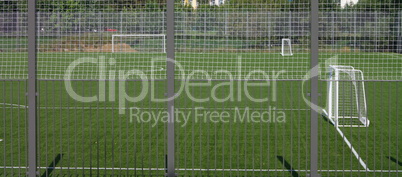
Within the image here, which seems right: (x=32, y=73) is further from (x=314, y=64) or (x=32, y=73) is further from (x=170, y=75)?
(x=314, y=64)

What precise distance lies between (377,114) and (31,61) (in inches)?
379

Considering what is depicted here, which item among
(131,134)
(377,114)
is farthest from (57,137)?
(377,114)

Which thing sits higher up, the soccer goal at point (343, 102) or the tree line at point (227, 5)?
the tree line at point (227, 5)

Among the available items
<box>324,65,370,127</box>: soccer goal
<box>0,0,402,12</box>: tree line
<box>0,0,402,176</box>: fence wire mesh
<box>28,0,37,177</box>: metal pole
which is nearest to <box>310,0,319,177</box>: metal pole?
<box>0,0,402,176</box>: fence wire mesh

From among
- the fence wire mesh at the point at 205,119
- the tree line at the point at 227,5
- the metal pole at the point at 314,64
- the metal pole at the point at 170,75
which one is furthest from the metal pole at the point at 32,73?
the metal pole at the point at 314,64

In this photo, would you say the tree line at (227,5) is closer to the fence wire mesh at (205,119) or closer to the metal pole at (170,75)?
the fence wire mesh at (205,119)

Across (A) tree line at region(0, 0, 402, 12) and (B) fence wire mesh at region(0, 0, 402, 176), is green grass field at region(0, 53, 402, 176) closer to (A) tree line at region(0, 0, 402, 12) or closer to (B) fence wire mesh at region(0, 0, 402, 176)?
(B) fence wire mesh at region(0, 0, 402, 176)

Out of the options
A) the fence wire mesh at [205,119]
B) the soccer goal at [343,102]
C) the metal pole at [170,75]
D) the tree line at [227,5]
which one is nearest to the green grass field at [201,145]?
the fence wire mesh at [205,119]

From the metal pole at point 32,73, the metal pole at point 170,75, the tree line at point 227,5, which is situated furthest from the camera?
the tree line at point 227,5

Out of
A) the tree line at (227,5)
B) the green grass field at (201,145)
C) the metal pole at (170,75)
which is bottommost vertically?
the green grass field at (201,145)

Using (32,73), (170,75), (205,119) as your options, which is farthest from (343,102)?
(205,119)

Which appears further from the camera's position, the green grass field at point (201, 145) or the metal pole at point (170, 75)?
the green grass field at point (201, 145)

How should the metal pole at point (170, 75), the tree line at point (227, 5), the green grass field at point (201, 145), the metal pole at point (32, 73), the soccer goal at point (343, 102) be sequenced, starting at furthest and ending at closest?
the soccer goal at point (343, 102) < the tree line at point (227, 5) < the green grass field at point (201, 145) < the metal pole at point (32, 73) < the metal pole at point (170, 75)

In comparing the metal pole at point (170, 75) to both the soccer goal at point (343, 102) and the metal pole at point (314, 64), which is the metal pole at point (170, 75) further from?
the soccer goal at point (343, 102)
